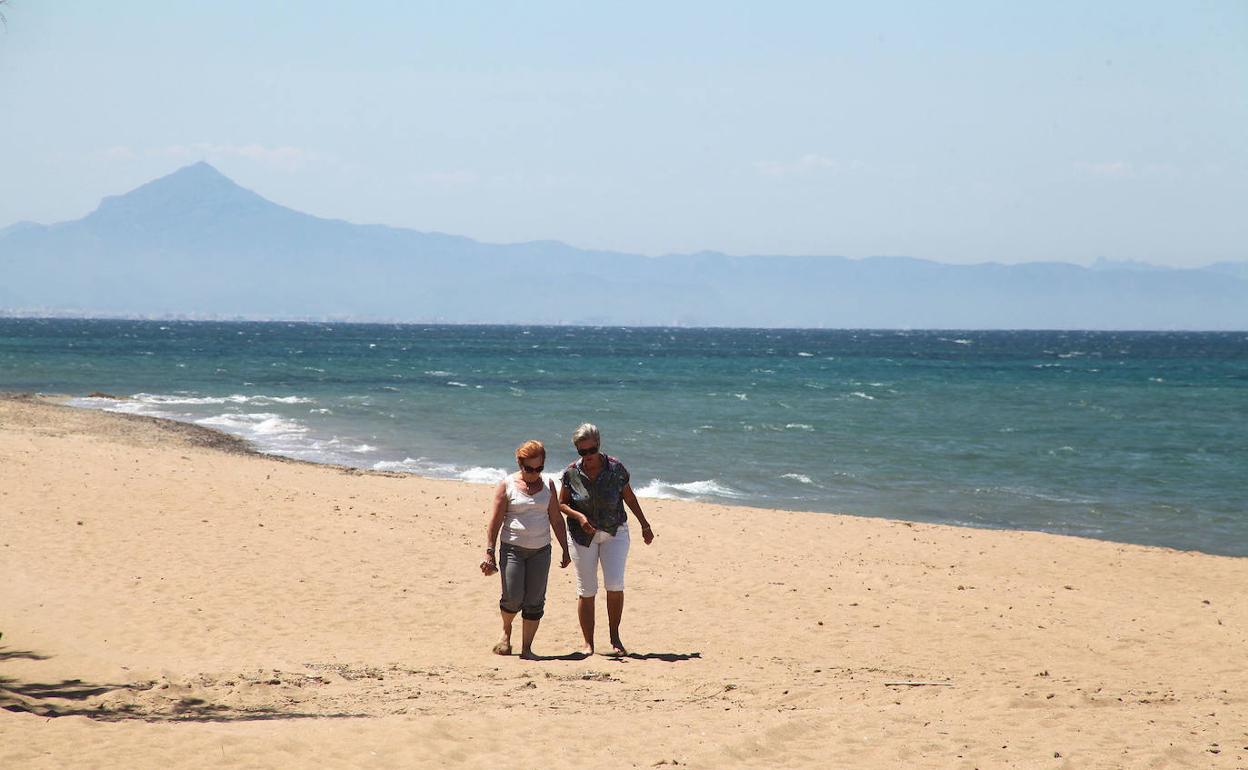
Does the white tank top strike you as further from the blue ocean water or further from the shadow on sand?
the blue ocean water

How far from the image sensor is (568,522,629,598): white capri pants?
27.3 feet

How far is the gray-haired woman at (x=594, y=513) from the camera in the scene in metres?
8.16

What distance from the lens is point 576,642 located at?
9195 millimetres

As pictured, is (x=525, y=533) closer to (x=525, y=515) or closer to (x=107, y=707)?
(x=525, y=515)

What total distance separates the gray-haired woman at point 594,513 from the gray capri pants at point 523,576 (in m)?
0.28

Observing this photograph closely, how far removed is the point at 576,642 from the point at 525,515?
1.58m

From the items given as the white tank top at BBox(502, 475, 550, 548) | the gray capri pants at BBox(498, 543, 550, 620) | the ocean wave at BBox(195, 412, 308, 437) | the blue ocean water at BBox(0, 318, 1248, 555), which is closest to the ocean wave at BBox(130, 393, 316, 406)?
the blue ocean water at BBox(0, 318, 1248, 555)

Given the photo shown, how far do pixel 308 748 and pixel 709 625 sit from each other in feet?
15.9

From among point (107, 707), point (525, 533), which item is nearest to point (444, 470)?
point (525, 533)

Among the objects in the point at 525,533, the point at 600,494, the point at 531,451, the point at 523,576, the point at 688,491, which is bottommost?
the point at 688,491

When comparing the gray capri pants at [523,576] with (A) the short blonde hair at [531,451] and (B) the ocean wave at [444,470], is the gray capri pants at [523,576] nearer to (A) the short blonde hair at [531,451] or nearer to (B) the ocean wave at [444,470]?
(A) the short blonde hair at [531,451]

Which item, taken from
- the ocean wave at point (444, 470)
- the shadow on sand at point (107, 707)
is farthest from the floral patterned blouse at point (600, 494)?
the ocean wave at point (444, 470)

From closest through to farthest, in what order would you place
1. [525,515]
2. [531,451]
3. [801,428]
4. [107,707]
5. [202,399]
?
[107,707], [531,451], [525,515], [801,428], [202,399]

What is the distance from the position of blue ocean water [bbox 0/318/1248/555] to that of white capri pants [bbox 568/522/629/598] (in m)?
11.6
